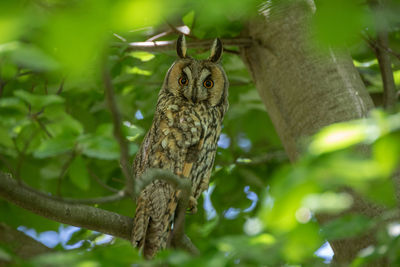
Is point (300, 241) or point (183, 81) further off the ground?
point (300, 241)

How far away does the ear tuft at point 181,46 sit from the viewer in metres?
3.11

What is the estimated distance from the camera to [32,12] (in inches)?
35.5

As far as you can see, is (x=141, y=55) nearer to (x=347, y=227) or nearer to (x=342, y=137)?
(x=347, y=227)

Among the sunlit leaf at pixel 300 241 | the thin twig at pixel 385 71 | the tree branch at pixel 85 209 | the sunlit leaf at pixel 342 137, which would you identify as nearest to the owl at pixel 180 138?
the tree branch at pixel 85 209

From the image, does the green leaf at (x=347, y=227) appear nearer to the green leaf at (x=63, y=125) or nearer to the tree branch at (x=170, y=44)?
the green leaf at (x=63, y=125)

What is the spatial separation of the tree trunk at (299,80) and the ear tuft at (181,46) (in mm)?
447

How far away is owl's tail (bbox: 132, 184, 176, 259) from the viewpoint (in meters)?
2.78

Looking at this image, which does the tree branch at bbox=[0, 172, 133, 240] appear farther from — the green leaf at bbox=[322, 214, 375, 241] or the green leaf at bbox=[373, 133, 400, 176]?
the green leaf at bbox=[373, 133, 400, 176]

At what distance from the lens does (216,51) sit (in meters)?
3.24

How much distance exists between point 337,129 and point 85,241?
252 centimetres

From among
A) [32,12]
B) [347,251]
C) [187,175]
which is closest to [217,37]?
Result: [187,175]

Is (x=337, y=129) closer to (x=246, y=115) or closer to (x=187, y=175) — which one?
(x=187, y=175)

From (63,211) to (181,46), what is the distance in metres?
1.56

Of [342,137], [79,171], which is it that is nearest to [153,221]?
[79,171]
